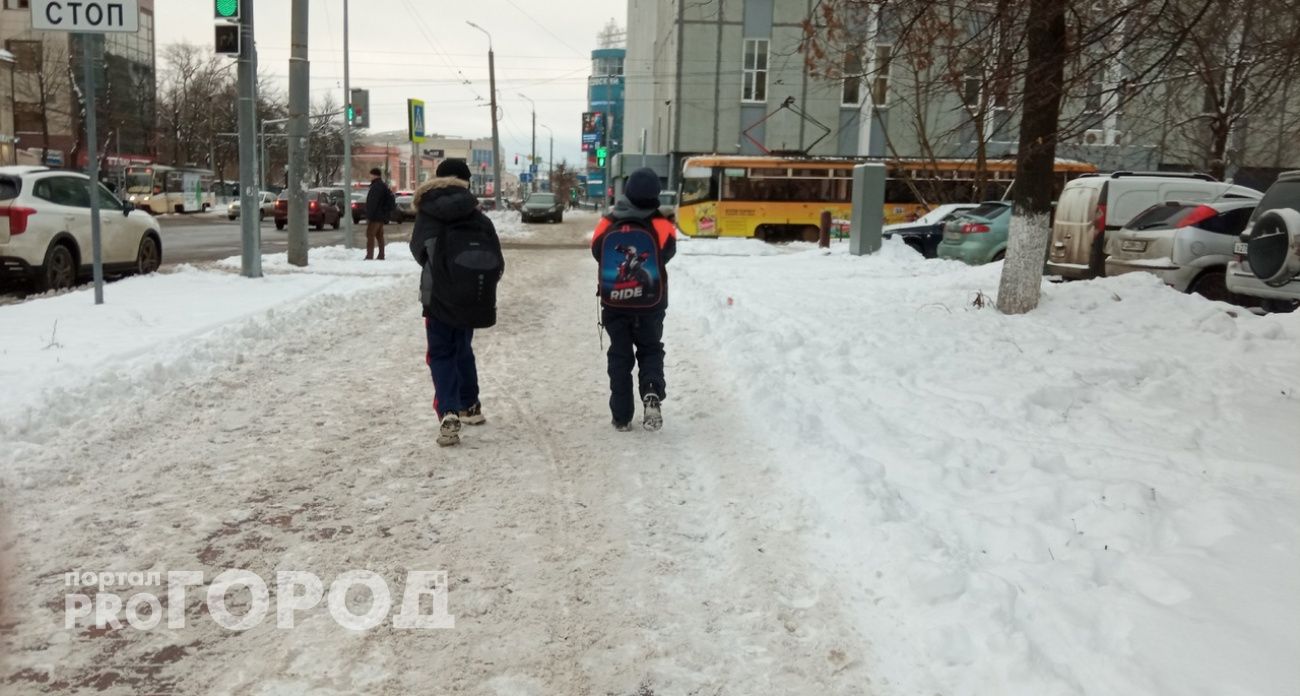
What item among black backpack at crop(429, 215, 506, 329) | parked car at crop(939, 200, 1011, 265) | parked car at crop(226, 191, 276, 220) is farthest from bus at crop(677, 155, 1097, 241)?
parked car at crop(226, 191, 276, 220)

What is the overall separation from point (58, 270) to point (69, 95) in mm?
60637

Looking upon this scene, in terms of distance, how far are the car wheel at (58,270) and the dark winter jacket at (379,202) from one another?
585cm

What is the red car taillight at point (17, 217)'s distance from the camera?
35.8 ft

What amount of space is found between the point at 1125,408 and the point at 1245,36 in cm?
611

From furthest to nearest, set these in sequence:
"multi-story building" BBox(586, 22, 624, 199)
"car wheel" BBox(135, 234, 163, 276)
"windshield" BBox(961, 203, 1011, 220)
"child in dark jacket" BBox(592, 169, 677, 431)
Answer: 1. "multi-story building" BBox(586, 22, 624, 199)
2. "windshield" BBox(961, 203, 1011, 220)
3. "car wheel" BBox(135, 234, 163, 276)
4. "child in dark jacket" BBox(592, 169, 677, 431)

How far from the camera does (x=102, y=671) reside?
290 centimetres

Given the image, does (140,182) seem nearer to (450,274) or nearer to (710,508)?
(450,274)

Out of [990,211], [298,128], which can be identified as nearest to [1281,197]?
[990,211]

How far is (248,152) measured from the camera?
1325 cm

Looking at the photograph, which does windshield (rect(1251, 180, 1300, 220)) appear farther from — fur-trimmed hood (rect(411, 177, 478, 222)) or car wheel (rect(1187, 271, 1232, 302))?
fur-trimmed hood (rect(411, 177, 478, 222))

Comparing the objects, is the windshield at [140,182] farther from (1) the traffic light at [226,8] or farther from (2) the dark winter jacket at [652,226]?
(2) the dark winter jacket at [652,226]

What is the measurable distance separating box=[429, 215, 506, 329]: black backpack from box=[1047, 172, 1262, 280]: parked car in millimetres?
9293

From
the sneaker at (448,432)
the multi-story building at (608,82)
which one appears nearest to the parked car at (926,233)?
the sneaker at (448,432)

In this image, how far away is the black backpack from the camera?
546 centimetres
